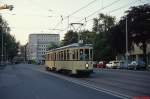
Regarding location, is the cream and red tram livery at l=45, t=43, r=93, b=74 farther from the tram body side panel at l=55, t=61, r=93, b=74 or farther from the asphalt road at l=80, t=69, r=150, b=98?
the asphalt road at l=80, t=69, r=150, b=98

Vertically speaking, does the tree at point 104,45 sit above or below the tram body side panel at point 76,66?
above

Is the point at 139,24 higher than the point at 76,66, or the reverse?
the point at 139,24

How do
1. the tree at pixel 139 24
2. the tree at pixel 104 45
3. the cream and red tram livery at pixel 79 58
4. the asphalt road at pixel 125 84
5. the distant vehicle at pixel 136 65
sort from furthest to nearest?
the tree at pixel 104 45 → the tree at pixel 139 24 → the distant vehicle at pixel 136 65 → the cream and red tram livery at pixel 79 58 → the asphalt road at pixel 125 84

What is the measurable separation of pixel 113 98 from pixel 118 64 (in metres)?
52.5

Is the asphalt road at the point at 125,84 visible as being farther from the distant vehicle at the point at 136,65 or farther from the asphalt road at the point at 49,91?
the distant vehicle at the point at 136,65

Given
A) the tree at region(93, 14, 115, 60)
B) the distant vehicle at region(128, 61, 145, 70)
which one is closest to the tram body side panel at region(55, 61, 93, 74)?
the distant vehicle at region(128, 61, 145, 70)

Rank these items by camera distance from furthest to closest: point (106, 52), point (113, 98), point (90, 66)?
1. point (106, 52)
2. point (90, 66)
3. point (113, 98)

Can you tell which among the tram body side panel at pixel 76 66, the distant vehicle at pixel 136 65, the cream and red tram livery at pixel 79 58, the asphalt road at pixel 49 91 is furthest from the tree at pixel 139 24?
the asphalt road at pixel 49 91

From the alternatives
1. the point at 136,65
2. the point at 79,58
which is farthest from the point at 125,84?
the point at 136,65

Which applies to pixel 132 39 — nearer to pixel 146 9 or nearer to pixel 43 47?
pixel 146 9

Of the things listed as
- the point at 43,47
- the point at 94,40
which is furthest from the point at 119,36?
the point at 43,47

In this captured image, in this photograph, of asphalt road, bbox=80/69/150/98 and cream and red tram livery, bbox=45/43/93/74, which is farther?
cream and red tram livery, bbox=45/43/93/74

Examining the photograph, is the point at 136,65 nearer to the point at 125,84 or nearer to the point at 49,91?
the point at 125,84

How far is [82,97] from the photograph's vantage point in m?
16.6
